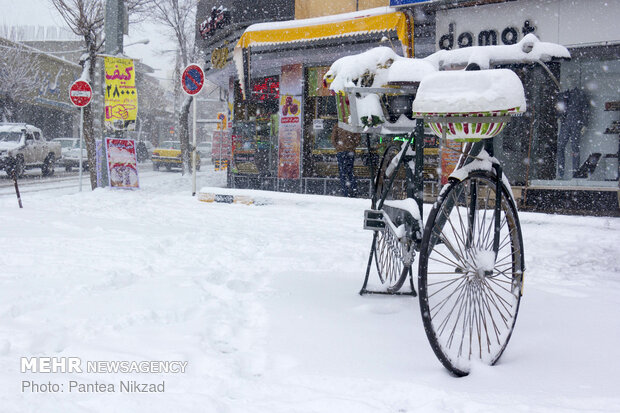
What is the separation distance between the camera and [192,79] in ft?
38.1

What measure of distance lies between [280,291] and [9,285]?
6.36 ft

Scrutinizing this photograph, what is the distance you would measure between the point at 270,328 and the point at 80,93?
11.9 m

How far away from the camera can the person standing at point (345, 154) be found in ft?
33.5

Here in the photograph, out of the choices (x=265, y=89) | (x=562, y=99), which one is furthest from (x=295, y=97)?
(x=562, y=99)

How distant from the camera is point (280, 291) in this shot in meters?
3.79

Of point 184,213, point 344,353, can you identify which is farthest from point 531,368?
point 184,213

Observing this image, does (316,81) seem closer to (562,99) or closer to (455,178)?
(562,99)

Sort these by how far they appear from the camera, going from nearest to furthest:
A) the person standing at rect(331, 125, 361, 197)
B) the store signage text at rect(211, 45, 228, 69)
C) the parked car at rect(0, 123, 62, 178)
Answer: the person standing at rect(331, 125, 361, 197)
the store signage text at rect(211, 45, 228, 69)
the parked car at rect(0, 123, 62, 178)

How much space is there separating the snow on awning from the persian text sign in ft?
5.01

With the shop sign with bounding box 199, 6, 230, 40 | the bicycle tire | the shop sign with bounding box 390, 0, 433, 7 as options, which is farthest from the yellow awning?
the bicycle tire

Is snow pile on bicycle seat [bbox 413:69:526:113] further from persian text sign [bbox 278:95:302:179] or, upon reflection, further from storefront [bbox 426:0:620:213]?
persian text sign [bbox 278:95:302:179]

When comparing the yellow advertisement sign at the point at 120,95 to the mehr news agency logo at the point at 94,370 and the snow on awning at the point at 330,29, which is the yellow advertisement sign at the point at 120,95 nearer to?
the snow on awning at the point at 330,29

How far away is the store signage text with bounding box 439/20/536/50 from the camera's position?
33.5 ft

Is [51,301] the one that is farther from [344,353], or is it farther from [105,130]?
[105,130]
